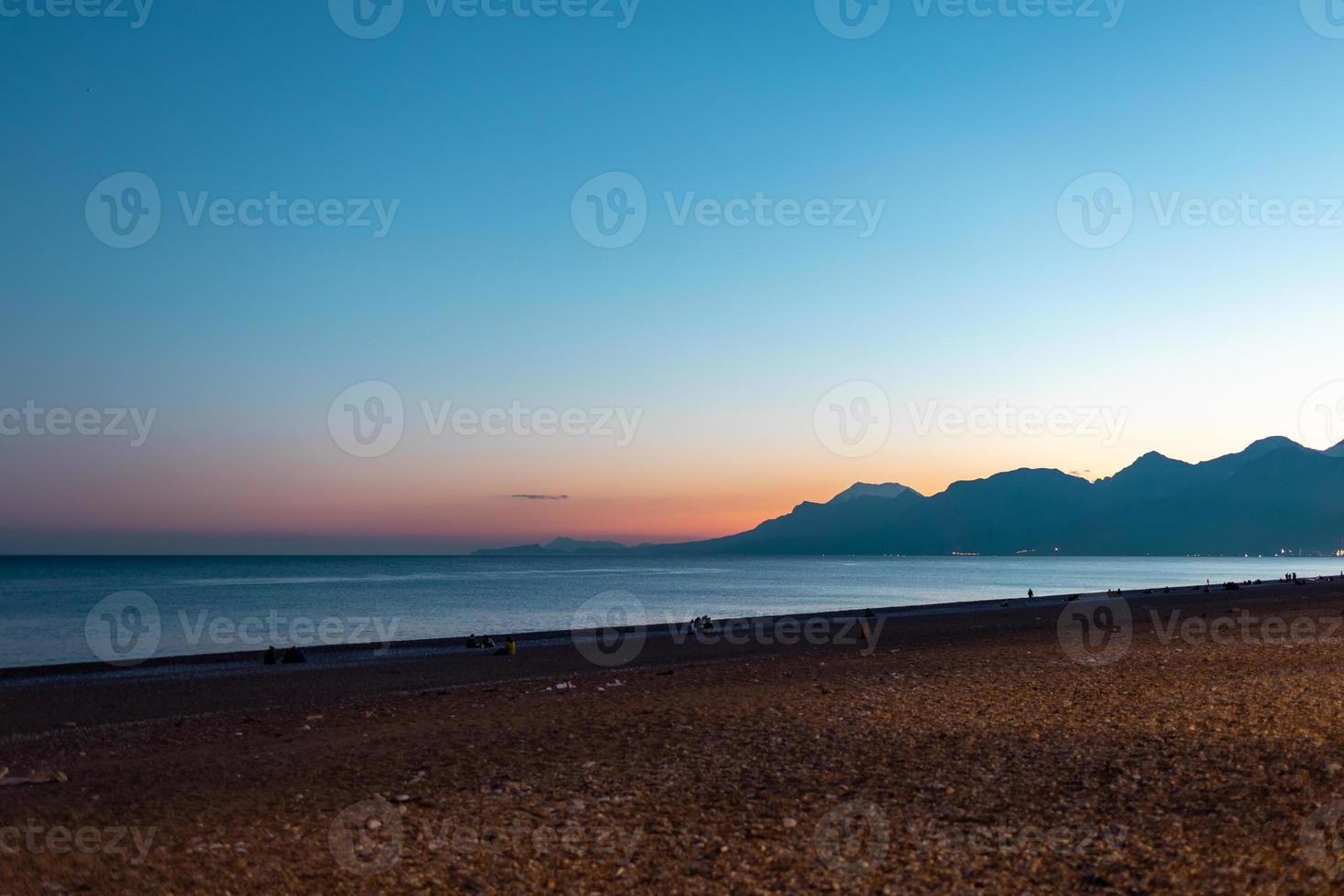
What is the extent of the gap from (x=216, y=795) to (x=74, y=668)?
23932 mm

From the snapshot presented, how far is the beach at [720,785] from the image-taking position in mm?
7574

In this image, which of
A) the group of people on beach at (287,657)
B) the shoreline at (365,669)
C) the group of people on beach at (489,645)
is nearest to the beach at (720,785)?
the shoreline at (365,669)

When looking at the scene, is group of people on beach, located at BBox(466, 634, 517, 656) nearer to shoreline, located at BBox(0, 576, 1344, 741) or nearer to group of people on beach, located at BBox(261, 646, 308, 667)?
shoreline, located at BBox(0, 576, 1344, 741)

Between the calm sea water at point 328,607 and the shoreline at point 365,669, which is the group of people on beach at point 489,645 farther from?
the calm sea water at point 328,607

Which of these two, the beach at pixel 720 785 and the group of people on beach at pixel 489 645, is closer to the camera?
the beach at pixel 720 785

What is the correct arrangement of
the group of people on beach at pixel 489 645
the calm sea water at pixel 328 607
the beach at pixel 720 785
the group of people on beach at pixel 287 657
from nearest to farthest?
the beach at pixel 720 785
the group of people on beach at pixel 287 657
the group of people on beach at pixel 489 645
the calm sea water at pixel 328 607

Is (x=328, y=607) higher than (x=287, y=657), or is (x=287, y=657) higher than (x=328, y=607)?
(x=287, y=657)

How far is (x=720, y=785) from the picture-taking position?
10211mm

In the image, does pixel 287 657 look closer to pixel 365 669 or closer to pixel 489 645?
→ pixel 365 669

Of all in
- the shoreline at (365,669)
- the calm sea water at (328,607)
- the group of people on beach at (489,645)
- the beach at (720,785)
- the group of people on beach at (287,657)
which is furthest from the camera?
the calm sea water at (328,607)

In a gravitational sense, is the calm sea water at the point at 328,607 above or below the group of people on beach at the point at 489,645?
below

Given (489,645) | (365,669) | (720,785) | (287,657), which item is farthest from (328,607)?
(720,785)

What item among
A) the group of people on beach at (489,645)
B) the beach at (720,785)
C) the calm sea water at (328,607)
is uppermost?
the beach at (720,785)

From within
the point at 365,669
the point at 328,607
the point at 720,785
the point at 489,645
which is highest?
the point at 720,785
